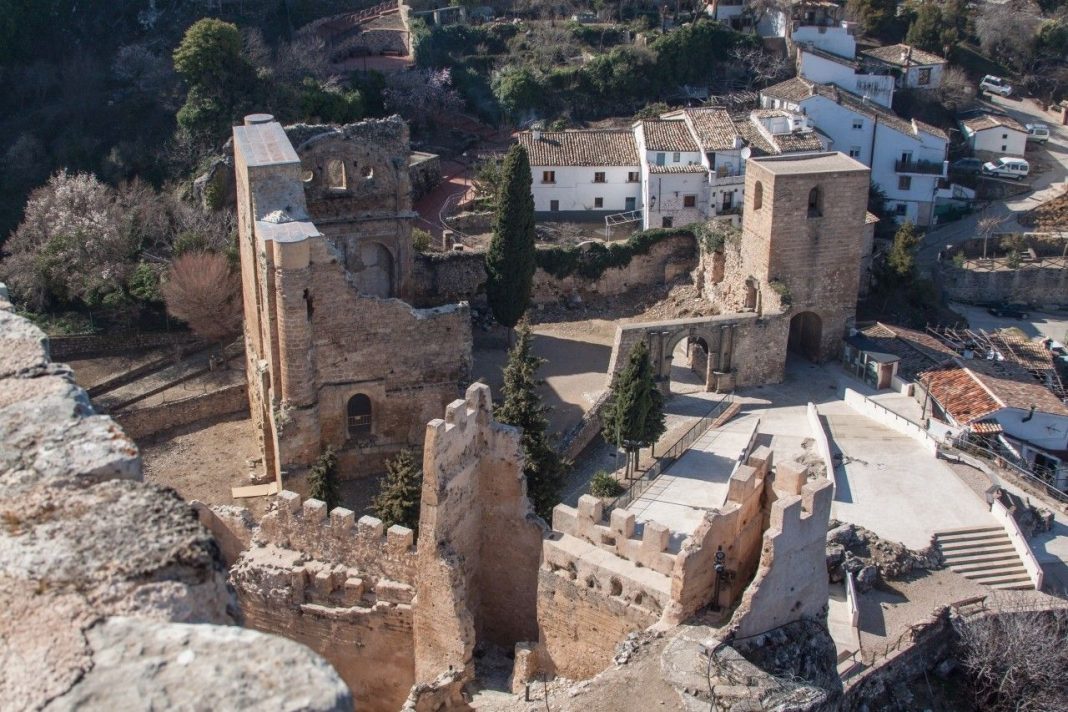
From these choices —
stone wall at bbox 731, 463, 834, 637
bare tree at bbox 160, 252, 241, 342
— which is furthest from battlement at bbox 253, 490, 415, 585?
bare tree at bbox 160, 252, 241, 342

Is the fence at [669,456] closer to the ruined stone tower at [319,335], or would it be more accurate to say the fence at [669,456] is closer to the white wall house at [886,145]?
the ruined stone tower at [319,335]

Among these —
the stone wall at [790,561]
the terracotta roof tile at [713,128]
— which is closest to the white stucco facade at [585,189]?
the terracotta roof tile at [713,128]

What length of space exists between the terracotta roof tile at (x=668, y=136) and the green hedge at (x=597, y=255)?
2.85 meters

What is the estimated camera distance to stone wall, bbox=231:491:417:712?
15219 mm

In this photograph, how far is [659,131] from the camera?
37938 millimetres

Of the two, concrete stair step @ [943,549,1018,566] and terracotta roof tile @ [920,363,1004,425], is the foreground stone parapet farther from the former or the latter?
terracotta roof tile @ [920,363,1004,425]

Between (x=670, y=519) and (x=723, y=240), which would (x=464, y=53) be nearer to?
(x=723, y=240)

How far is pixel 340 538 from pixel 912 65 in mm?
37960

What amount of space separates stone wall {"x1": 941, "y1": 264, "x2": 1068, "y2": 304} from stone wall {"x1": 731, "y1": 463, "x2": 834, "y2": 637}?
2651cm

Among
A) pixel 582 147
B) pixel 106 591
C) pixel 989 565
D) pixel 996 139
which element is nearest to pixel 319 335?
pixel 989 565

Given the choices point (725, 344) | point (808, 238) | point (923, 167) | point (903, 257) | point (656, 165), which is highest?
point (656, 165)

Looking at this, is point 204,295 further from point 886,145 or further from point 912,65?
point 912,65

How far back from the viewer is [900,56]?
4706cm

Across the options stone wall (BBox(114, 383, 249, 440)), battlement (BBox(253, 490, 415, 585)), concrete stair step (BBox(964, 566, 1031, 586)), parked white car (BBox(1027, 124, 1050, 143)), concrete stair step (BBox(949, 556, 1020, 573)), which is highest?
parked white car (BBox(1027, 124, 1050, 143))
